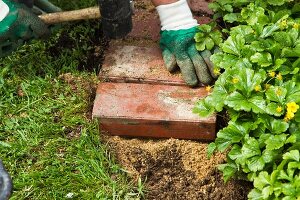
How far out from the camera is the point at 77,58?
3.40m

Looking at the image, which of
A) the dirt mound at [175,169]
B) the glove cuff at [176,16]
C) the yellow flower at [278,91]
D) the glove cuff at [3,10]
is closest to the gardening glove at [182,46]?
the glove cuff at [176,16]

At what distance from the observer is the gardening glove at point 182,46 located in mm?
3029

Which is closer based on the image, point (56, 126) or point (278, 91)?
point (278, 91)

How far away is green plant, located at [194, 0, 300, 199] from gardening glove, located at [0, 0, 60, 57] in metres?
0.99

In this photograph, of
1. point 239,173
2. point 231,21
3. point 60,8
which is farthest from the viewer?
→ point 60,8

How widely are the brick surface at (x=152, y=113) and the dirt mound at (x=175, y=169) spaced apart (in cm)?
6

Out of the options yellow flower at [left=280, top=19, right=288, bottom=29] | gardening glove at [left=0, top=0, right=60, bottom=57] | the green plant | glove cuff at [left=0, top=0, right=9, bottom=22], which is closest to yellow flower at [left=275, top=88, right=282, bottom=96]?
the green plant

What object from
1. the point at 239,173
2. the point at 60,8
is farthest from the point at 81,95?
the point at 239,173

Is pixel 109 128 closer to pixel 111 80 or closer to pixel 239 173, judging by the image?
pixel 111 80

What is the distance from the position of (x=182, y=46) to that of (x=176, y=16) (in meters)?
0.19

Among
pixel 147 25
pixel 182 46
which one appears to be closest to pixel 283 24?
pixel 182 46

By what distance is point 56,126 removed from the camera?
3.04 metres

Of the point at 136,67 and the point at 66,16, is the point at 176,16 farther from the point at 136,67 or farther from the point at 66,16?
the point at 66,16

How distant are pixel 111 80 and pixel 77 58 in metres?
0.36
